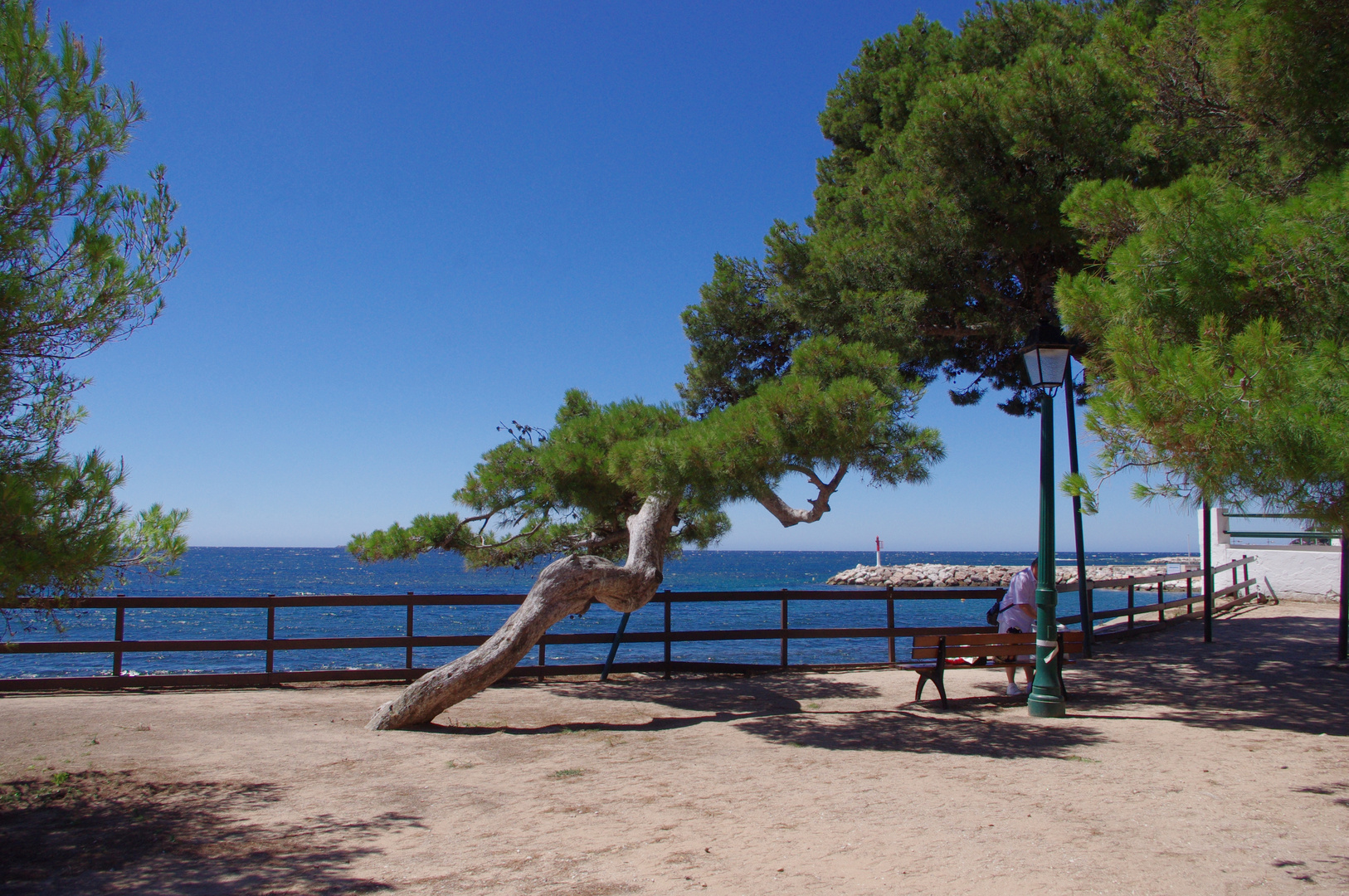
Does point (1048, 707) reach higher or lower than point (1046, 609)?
lower

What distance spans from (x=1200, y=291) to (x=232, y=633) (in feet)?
133

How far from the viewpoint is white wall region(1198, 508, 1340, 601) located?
621 inches

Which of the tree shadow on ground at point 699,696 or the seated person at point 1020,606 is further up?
the seated person at point 1020,606

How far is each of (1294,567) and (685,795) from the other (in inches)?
664

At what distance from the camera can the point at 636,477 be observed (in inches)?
274

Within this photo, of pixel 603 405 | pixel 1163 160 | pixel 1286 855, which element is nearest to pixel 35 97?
pixel 603 405

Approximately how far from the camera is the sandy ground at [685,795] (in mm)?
3525

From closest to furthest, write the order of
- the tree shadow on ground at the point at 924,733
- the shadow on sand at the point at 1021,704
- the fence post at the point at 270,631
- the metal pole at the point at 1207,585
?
the tree shadow on ground at the point at 924,733 → the shadow on sand at the point at 1021,704 → the fence post at the point at 270,631 → the metal pole at the point at 1207,585

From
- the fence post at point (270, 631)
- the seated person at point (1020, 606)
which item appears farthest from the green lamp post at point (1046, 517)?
the fence post at point (270, 631)

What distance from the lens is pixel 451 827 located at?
4.23 meters

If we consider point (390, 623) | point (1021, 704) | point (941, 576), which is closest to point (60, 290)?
point (1021, 704)

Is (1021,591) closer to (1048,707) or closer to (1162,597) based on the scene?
(1048,707)

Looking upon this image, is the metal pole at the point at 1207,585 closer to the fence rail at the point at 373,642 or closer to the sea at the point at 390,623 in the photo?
the fence rail at the point at 373,642

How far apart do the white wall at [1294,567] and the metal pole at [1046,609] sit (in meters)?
10.5
